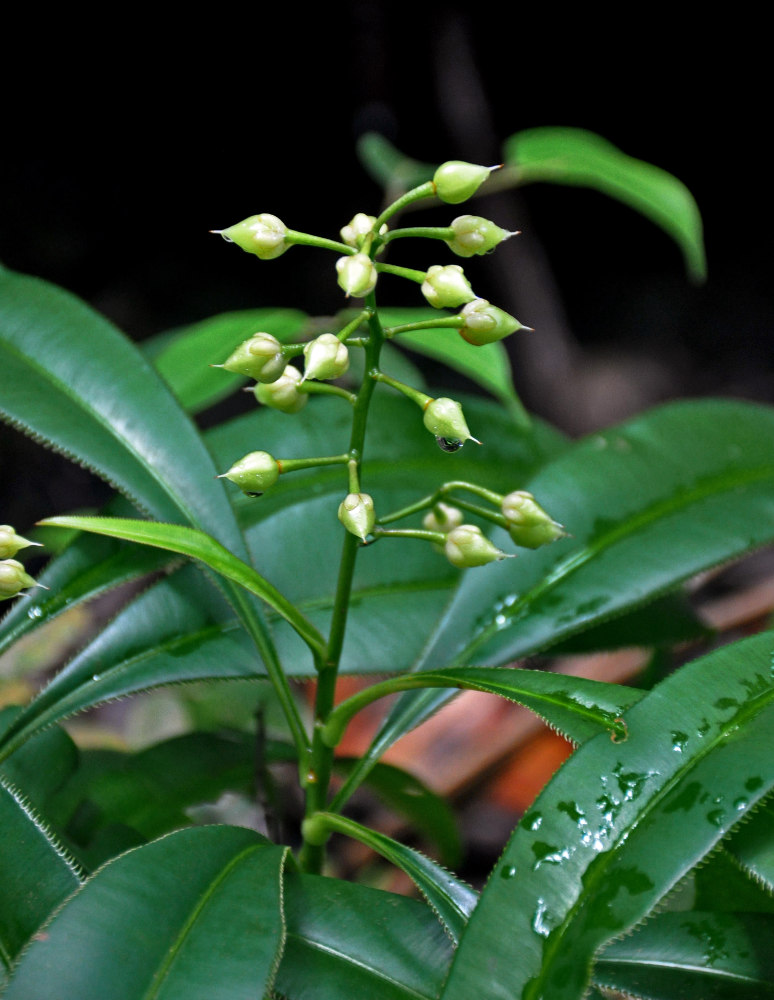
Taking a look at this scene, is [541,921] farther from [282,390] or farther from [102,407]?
[102,407]

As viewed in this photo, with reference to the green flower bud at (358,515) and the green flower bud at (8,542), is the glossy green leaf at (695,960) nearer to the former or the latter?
the green flower bud at (358,515)

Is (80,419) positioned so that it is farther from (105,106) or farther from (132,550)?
(105,106)

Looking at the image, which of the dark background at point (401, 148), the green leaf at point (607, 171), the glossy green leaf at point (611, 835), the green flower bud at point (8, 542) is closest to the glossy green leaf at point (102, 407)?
the green flower bud at point (8, 542)

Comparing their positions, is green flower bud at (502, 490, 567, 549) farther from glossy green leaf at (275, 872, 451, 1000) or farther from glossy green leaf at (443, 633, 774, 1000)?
glossy green leaf at (275, 872, 451, 1000)

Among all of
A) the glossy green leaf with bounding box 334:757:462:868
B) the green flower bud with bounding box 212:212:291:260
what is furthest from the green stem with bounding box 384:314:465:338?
the glossy green leaf with bounding box 334:757:462:868

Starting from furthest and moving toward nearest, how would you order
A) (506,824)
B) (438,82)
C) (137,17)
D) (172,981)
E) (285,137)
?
(438,82), (285,137), (137,17), (506,824), (172,981)

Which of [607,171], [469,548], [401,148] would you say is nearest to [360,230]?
[469,548]

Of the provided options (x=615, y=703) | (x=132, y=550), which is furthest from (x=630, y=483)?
(x=132, y=550)
